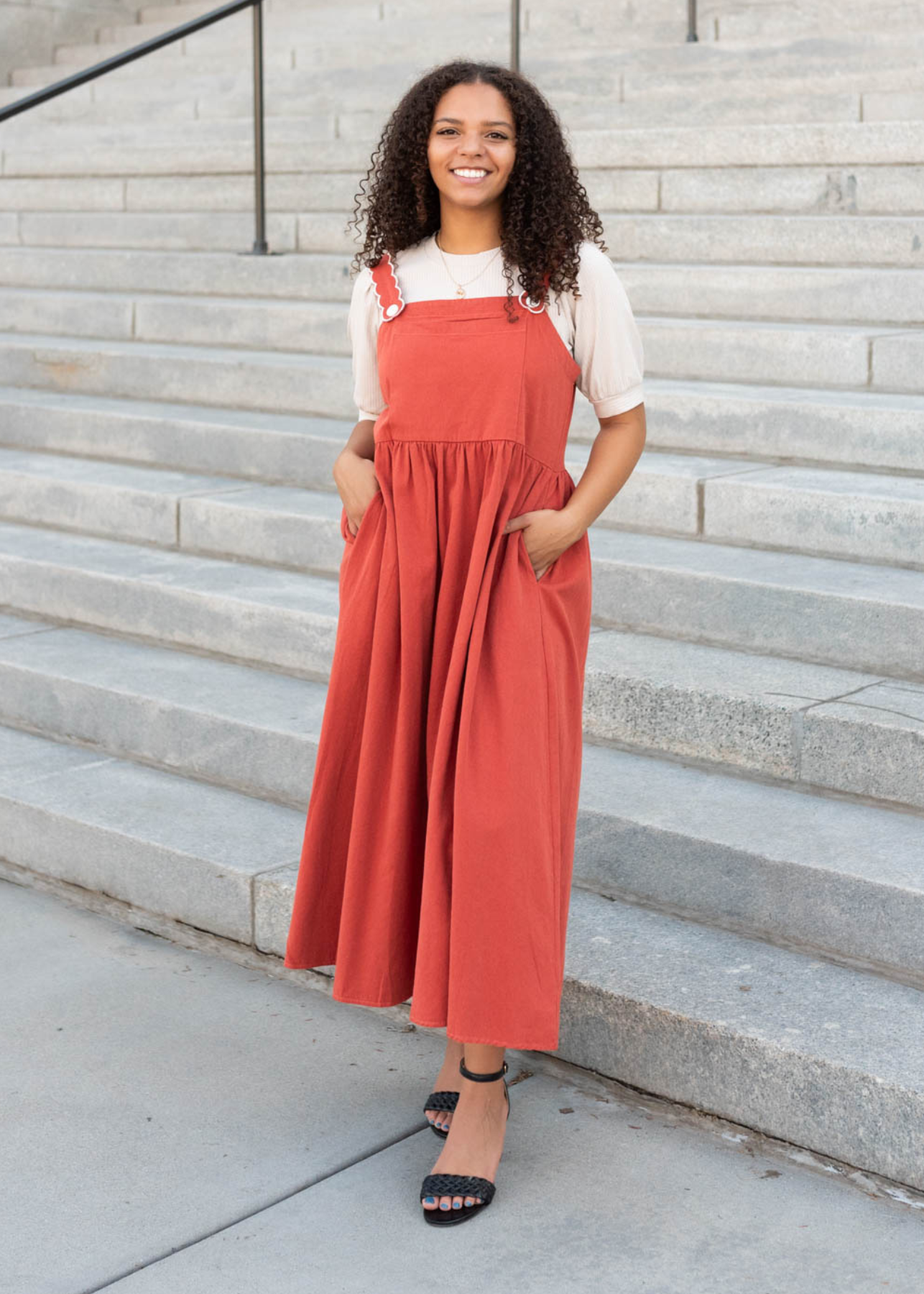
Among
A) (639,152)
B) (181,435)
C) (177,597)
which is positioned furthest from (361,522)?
(639,152)

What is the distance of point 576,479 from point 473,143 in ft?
7.55

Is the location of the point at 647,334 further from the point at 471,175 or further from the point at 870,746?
the point at 471,175

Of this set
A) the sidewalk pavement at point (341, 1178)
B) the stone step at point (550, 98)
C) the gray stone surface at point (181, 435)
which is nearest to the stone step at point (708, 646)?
the gray stone surface at point (181, 435)

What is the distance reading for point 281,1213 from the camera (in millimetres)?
2775

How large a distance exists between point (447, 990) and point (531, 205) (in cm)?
134

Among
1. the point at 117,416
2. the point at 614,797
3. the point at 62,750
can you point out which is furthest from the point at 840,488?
the point at 117,416

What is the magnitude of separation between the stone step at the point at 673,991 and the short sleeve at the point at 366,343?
1.20 meters

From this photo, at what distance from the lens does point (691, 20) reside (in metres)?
7.85

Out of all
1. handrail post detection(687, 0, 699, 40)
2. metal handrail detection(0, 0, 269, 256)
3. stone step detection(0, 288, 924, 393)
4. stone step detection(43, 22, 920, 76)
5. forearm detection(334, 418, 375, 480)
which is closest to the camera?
forearm detection(334, 418, 375, 480)

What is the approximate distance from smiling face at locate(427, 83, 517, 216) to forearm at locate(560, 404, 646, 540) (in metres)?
0.45

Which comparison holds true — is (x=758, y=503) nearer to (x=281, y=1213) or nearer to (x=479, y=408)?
(x=479, y=408)

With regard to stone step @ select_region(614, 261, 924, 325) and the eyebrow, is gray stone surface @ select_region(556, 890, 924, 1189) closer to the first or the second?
the eyebrow

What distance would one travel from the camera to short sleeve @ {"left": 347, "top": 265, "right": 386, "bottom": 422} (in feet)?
9.30

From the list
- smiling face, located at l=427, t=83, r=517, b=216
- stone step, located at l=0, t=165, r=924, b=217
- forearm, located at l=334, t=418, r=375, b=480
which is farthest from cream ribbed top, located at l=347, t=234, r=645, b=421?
stone step, located at l=0, t=165, r=924, b=217
